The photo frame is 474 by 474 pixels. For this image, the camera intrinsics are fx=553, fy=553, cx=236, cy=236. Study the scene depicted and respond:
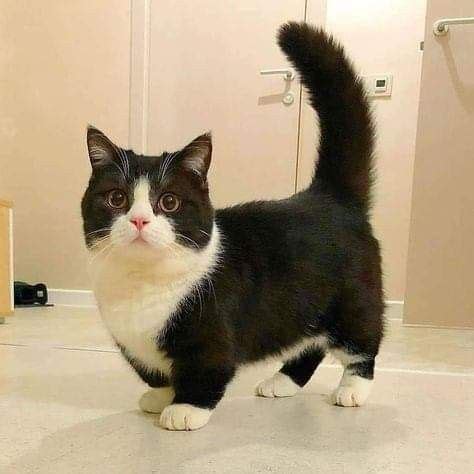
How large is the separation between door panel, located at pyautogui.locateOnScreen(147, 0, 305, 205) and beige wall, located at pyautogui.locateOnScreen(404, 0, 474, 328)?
0.71 m

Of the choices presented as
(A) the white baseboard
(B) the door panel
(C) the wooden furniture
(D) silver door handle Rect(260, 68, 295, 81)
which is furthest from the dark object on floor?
(D) silver door handle Rect(260, 68, 295, 81)

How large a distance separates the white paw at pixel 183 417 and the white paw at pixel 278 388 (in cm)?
22

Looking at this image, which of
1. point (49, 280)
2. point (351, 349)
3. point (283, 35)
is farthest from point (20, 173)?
point (351, 349)

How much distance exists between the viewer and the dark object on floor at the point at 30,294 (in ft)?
7.96

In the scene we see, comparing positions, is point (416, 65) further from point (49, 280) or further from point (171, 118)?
point (49, 280)

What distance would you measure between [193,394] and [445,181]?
1.43 m

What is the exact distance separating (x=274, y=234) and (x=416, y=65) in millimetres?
1969

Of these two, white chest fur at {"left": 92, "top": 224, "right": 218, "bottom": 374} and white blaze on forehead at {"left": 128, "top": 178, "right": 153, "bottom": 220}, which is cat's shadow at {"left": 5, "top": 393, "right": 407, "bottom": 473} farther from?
white blaze on forehead at {"left": 128, "top": 178, "right": 153, "bottom": 220}

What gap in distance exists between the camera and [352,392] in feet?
3.10

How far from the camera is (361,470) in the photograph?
0.67 metres

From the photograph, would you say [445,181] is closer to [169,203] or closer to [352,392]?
[352,392]

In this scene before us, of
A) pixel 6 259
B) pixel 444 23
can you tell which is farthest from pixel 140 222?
pixel 444 23

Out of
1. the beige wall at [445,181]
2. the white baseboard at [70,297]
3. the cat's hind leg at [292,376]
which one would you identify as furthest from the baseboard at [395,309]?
the cat's hind leg at [292,376]

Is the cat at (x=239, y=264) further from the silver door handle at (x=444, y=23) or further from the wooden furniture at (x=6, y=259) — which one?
the wooden furniture at (x=6, y=259)
